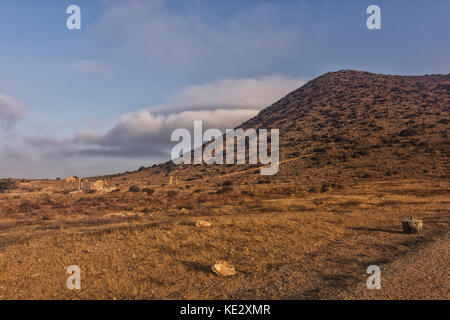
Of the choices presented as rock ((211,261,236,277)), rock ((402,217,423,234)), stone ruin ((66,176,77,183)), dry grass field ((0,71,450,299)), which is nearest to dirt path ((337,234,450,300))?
dry grass field ((0,71,450,299))

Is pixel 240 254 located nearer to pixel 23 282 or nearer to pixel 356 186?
pixel 23 282

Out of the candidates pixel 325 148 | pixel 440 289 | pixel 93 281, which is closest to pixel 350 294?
pixel 440 289

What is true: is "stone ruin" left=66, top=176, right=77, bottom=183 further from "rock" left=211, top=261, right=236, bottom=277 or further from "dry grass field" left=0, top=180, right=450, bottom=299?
"rock" left=211, top=261, right=236, bottom=277

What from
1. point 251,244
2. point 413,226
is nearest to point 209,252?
point 251,244

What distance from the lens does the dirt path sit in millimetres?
6457

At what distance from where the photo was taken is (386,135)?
48.5 m

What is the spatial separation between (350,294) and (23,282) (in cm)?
778

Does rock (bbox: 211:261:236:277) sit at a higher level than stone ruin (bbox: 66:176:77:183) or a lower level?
lower

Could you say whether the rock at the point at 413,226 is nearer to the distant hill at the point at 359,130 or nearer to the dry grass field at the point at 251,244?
the dry grass field at the point at 251,244

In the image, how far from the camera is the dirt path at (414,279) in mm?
6457

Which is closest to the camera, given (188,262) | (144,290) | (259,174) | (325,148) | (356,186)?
(144,290)

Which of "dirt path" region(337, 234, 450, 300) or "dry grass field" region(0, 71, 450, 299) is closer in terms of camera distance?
"dirt path" region(337, 234, 450, 300)

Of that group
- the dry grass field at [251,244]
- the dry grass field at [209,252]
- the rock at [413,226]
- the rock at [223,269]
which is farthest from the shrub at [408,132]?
the rock at [223,269]

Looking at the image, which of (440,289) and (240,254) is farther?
(240,254)
